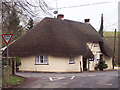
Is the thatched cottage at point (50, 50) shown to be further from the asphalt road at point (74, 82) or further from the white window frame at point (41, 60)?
the asphalt road at point (74, 82)

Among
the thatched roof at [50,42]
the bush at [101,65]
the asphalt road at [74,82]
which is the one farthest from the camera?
the bush at [101,65]

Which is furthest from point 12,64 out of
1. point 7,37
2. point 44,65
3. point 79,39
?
point 79,39

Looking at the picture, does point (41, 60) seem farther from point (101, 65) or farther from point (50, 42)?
point (101, 65)

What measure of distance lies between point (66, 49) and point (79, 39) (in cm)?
331

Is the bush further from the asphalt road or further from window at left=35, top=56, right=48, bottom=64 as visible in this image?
the asphalt road

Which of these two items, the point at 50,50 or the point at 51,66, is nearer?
the point at 50,50

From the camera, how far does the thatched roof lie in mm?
19953

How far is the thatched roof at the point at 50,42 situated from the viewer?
20.0 metres

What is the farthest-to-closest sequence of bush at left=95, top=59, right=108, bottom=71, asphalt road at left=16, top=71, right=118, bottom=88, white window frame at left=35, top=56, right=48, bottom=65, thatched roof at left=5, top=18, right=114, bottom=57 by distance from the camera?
bush at left=95, top=59, right=108, bottom=71 → white window frame at left=35, top=56, right=48, bottom=65 → thatched roof at left=5, top=18, right=114, bottom=57 → asphalt road at left=16, top=71, right=118, bottom=88

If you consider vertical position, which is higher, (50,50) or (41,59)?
(50,50)

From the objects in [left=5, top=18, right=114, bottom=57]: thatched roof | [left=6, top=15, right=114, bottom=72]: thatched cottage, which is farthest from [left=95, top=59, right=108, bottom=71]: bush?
[left=5, top=18, right=114, bottom=57]: thatched roof

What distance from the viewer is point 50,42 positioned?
20.4 meters

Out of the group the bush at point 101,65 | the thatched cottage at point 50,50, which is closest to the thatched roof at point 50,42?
the thatched cottage at point 50,50

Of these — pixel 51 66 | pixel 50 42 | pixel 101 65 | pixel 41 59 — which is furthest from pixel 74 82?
pixel 101 65
